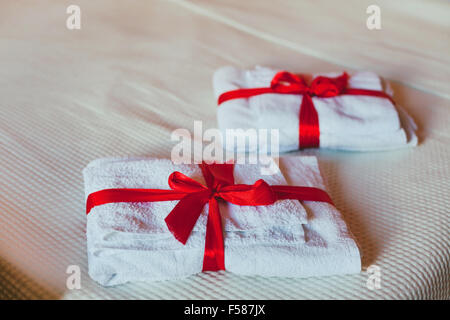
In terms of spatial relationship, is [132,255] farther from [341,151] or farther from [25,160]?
[341,151]

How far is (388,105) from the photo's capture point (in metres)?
1.02

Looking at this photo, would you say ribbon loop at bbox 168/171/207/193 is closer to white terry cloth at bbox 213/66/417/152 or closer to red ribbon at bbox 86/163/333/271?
red ribbon at bbox 86/163/333/271

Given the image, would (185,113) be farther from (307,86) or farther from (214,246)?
(214,246)

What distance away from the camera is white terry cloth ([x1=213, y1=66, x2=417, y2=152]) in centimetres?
98

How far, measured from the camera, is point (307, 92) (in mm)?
1047

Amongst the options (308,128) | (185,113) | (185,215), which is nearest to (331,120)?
(308,128)

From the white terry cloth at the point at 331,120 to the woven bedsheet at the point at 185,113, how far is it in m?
0.04

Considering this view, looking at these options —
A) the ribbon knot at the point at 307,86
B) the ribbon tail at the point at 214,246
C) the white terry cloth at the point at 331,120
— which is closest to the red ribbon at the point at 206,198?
the ribbon tail at the point at 214,246

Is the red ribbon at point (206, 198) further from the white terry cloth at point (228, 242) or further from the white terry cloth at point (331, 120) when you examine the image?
the white terry cloth at point (331, 120)

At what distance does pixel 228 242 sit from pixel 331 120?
433 millimetres

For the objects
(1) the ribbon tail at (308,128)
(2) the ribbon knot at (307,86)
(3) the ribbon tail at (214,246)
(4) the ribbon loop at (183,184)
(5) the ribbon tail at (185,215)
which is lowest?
(3) the ribbon tail at (214,246)

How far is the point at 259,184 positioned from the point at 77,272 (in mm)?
320

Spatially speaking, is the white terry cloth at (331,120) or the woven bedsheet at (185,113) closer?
the woven bedsheet at (185,113)

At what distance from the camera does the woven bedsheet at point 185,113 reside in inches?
28.3
